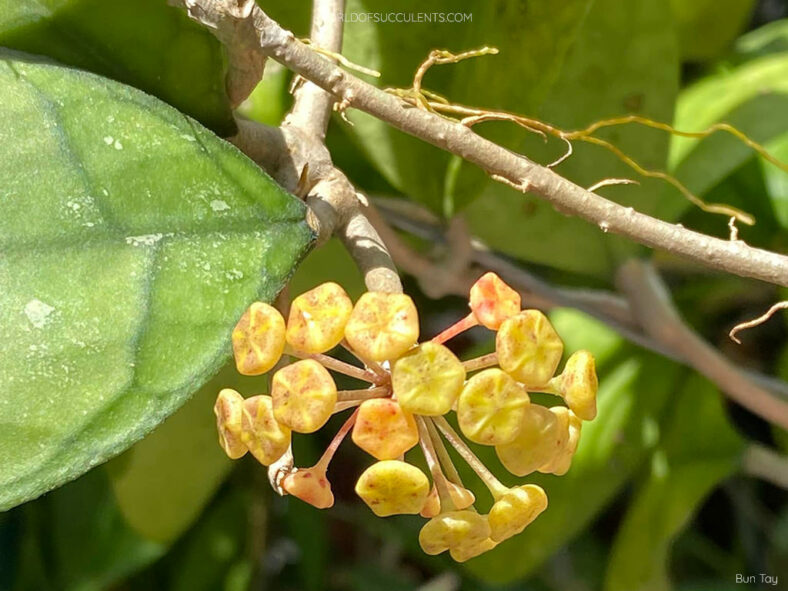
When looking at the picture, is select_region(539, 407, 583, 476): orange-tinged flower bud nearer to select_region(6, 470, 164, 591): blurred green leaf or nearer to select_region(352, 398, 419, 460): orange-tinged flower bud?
select_region(352, 398, 419, 460): orange-tinged flower bud

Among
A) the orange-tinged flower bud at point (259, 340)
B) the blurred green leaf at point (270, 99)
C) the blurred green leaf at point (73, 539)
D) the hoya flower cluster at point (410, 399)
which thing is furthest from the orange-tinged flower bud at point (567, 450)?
the blurred green leaf at point (73, 539)

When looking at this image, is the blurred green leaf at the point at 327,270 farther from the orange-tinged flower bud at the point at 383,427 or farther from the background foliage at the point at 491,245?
the orange-tinged flower bud at the point at 383,427

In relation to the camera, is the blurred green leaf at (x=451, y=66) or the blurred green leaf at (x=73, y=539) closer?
the blurred green leaf at (x=451, y=66)

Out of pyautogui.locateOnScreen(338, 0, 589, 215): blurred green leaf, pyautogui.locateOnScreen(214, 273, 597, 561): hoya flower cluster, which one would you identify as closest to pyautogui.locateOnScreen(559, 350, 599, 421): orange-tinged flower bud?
pyautogui.locateOnScreen(214, 273, 597, 561): hoya flower cluster

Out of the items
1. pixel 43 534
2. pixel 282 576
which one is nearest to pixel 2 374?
pixel 43 534

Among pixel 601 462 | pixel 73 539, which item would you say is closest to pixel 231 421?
pixel 601 462

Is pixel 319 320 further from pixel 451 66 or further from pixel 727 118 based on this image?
pixel 727 118

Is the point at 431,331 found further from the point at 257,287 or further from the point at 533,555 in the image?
the point at 257,287
